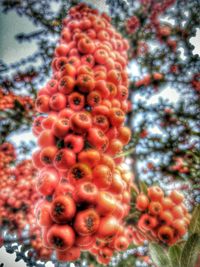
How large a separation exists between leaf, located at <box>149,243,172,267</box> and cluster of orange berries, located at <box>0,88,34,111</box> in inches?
72.7

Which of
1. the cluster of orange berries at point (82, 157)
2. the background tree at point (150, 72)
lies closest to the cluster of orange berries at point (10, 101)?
the background tree at point (150, 72)

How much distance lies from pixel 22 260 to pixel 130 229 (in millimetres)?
2016

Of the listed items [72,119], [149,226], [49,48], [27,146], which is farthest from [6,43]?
[149,226]

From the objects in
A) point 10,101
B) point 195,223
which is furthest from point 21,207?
point 195,223

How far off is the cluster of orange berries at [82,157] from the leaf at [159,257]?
18cm

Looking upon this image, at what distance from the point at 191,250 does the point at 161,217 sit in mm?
210

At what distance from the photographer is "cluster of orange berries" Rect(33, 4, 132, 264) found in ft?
2.73

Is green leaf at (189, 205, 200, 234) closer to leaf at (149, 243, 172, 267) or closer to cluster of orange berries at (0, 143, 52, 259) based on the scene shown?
leaf at (149, 243, 172, 267)

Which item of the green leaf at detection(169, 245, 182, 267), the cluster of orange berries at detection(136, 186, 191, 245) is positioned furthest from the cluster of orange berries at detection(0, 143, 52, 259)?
the green leaf at detection(169, 245, 182, 267)

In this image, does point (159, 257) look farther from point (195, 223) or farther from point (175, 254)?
point (195, 223)

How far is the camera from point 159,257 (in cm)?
111

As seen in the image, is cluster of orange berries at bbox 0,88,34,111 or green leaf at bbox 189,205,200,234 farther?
cluster of orange berries at bbox 0,88,34,111

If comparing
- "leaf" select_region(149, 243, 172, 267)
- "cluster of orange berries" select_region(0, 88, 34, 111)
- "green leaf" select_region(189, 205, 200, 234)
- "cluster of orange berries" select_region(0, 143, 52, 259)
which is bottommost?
"leaf" select_region(149, 243, 172, 267)

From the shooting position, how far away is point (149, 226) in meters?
1.21
